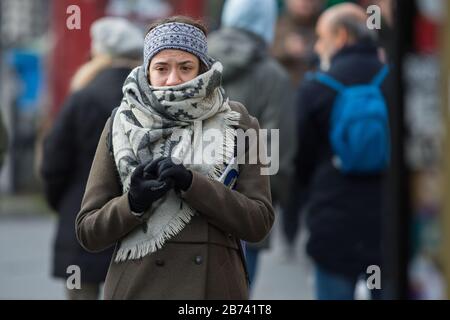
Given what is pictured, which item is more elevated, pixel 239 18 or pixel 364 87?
pixel 239 18

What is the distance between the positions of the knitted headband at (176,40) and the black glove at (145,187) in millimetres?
359

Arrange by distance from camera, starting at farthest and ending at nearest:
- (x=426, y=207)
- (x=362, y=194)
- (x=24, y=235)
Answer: (x=24, y=235) < (x=362, y=194) < (x=426, y=207)

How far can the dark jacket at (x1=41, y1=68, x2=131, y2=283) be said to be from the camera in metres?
5.05

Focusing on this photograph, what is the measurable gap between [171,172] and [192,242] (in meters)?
0.24

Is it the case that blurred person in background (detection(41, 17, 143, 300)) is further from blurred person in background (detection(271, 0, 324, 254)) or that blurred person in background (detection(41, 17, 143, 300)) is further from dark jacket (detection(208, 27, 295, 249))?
blurred person in background (detection(271, 0, 324, 254))

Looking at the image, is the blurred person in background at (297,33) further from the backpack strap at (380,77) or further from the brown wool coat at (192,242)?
the brown wool coat at (192,242)

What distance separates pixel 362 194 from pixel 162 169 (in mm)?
2350

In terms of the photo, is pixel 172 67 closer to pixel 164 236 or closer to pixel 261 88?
pixel 164 236

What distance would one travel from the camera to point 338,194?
5.19m

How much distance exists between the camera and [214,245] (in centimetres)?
315

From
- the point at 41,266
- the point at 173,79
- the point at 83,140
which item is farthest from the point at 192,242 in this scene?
the point at 41,266
